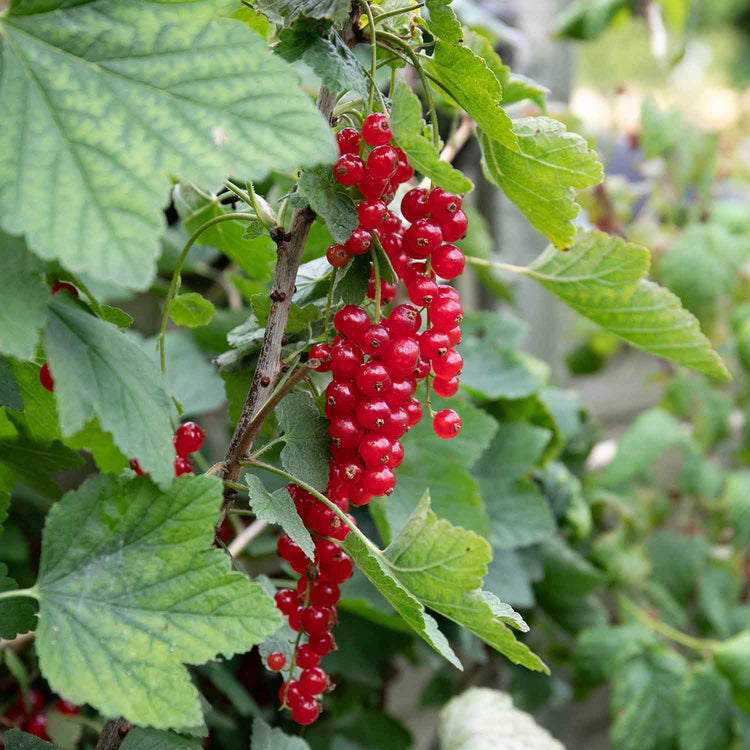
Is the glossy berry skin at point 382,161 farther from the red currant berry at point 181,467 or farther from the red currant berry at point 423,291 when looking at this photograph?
the red currant berry at point 181,467

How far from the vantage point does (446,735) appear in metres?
0.71

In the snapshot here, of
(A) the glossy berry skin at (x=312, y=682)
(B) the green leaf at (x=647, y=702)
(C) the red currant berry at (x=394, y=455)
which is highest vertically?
(C) the red currant berry at (x=394, y=455)

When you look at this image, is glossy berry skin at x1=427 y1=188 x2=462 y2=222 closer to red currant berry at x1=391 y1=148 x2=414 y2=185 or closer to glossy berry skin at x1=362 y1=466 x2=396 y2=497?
red currant berry at x1=391 y1=148 x2=414 y2=185

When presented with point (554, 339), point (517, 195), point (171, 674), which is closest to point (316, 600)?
point (171, 674)

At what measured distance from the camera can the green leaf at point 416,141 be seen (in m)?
0.35

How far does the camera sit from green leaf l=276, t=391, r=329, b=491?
0.41m

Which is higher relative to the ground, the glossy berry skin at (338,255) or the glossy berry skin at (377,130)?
the glossy berry skin at (377,130)

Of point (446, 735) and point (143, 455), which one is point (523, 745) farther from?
point (143, 455)

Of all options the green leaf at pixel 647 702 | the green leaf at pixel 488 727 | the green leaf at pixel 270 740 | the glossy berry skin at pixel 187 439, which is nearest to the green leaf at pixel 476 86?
the glossy berry skin at pixel 187 439

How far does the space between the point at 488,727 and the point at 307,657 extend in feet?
0.99

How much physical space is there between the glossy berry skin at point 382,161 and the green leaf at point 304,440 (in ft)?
0.40

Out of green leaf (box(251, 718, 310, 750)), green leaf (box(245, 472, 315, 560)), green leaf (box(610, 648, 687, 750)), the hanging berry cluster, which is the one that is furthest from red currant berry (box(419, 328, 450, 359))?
green leaf (box(610, 648, 687, 750))

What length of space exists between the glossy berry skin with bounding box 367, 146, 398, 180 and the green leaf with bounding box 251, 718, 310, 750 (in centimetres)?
35

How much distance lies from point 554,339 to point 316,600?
1.02 m
